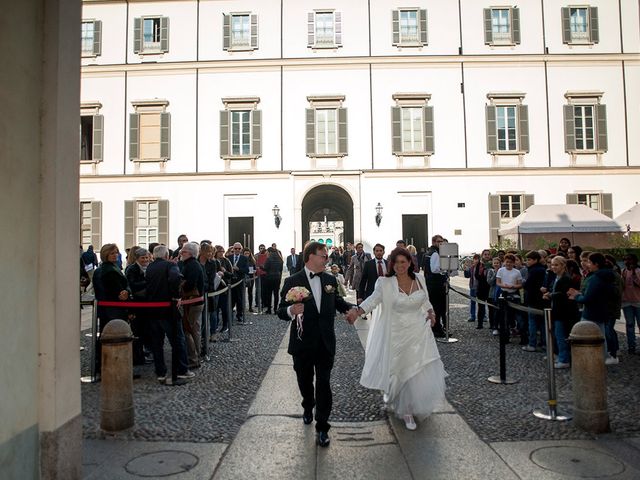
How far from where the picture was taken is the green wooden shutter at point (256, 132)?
2409 centimetres

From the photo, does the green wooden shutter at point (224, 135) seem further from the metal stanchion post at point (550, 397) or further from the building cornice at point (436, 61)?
the metal stanchion post at point (550, 397)

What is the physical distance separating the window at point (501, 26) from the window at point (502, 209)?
23.0 ft

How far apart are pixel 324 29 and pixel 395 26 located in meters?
3.24

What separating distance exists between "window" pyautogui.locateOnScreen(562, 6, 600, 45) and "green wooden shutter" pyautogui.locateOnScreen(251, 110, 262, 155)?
14350 millimetres

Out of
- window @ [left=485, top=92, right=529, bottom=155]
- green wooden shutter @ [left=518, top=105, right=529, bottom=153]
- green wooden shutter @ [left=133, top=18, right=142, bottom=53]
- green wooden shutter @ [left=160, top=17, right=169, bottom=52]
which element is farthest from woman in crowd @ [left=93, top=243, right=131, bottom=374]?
green wooden shutter @ [left=518, top=105, right=529, bottom=153]

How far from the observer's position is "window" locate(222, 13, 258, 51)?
24516mm

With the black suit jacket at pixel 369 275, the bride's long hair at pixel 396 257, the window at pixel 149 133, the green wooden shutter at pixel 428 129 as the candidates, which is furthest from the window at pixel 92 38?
the bride's long hair at pixel 396 257

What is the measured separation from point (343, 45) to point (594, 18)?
1153cm

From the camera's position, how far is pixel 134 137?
24.6 meters

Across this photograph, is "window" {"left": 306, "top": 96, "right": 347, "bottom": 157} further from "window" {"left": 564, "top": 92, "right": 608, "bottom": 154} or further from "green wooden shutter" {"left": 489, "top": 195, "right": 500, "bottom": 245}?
"window" {"left": 564, "top": 92, "right": 608, "bottom": 154}

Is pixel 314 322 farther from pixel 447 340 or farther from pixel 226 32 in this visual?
pixel 226 32

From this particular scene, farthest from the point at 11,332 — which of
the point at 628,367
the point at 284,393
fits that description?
the point at 628,367

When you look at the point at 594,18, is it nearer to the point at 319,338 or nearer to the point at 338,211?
the point at 338,211

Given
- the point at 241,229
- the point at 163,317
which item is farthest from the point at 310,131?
the point at 163,317
